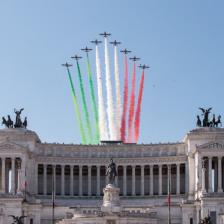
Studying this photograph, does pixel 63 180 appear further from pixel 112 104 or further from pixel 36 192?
pixel 112 104

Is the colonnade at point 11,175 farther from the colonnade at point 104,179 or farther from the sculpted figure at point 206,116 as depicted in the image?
the sculpted figure at point 206,116

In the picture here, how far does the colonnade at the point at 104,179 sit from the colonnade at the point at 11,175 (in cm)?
745

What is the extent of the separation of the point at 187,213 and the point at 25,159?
99.6 feet

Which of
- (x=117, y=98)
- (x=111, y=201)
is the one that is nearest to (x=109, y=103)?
(x=117, y=98)

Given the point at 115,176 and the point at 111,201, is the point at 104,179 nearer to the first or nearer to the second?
the point at 115,176

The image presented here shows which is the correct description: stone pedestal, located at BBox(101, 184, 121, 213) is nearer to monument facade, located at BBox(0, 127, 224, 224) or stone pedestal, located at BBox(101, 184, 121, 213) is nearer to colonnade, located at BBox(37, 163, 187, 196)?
monument facade, located at BBox(0, 127, 224, 224)

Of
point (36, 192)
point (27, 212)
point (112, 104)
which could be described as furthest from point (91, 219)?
point (112, 104)

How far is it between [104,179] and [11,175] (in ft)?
64.8

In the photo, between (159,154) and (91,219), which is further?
(159,154)

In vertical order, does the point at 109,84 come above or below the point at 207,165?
above

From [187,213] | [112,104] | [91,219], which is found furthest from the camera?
[112,104]

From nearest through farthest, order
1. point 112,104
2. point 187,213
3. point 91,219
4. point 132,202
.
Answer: point 91,219 → point 187,213 → point 132,202 → point 112,104

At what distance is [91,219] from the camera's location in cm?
15125

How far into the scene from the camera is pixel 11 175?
171250 mm
